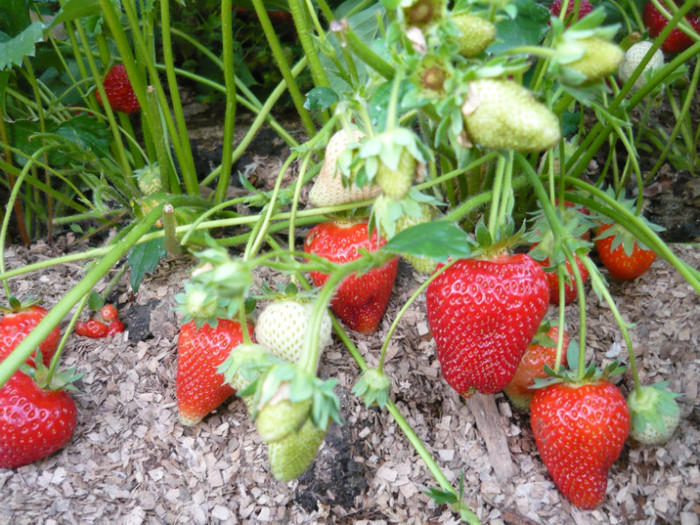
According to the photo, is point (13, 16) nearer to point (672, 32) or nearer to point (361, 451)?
point (361, 451)

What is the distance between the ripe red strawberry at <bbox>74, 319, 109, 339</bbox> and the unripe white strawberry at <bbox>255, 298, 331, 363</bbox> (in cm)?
39

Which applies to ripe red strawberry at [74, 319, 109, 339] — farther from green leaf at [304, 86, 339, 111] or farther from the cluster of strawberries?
green leaf at [304, 86, 339, 111]

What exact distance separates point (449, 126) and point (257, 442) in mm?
591

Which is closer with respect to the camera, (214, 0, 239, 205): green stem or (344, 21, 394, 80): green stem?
(344, 21, 394, 80): green stem

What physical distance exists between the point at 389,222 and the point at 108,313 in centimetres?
66

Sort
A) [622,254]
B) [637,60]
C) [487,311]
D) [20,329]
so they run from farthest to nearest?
[637,60] < [622,254] < [20,329] < [487,311]

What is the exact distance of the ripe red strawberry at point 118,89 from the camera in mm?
1260

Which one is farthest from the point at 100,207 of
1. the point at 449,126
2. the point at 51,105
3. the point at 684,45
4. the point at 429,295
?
the point at 684,45

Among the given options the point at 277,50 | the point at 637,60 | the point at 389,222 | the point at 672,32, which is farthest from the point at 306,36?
the point at 672,32

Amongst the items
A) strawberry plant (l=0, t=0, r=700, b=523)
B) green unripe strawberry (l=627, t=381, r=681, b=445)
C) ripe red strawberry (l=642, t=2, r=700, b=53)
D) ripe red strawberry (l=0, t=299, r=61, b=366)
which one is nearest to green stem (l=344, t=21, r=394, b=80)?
strawberry plant (l=0, t=0, r=700, b=523)

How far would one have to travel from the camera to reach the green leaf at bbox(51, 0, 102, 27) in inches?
37.3

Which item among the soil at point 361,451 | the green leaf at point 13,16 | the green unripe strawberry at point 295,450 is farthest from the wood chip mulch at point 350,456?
the green leaf at point 13,16

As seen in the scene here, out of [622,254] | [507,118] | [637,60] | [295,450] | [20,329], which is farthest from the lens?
[637,60]

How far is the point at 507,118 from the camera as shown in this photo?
52 cm
